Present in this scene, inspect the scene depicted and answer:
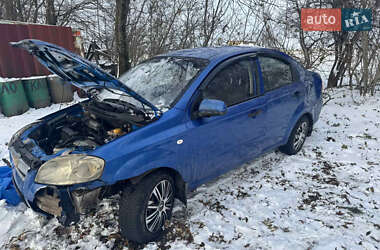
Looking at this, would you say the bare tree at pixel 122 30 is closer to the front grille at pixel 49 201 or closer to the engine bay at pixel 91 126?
the engine bay at pixel 91 126

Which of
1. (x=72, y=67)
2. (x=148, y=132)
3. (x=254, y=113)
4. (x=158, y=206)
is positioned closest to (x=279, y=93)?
(x=254, y=113)

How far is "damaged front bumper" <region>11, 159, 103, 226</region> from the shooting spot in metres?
2.18

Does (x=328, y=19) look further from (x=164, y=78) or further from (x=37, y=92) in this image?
(x=37, y=92)

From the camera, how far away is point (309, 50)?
8.30 m

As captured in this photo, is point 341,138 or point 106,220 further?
point 341,138

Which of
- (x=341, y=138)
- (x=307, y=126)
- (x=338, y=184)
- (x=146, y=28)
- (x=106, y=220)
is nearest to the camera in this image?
(x=106, y=220)

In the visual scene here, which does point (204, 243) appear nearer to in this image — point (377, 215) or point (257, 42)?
point (377, 215)

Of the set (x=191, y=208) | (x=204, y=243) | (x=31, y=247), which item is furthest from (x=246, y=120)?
(x=31, y=247)

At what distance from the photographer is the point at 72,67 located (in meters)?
2.45

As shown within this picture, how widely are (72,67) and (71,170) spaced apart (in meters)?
0.92

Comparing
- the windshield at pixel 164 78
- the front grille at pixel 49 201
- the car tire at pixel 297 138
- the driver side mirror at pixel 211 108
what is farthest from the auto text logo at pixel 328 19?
the front grille at pixel 49 201

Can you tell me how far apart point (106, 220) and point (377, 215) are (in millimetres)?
2881

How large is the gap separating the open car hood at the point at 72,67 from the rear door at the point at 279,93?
1.71 meters

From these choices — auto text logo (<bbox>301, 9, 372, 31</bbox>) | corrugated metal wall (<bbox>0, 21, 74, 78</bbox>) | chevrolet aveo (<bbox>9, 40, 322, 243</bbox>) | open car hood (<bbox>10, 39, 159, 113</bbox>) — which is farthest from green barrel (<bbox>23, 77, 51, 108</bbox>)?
auto text logo (<bbox>301, 9, 372, 31</bbox>)
